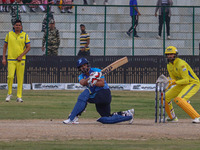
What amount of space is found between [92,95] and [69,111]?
161 inches

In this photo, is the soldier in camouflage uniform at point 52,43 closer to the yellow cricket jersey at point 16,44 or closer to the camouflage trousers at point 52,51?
the camouflage trousers at point 52,51

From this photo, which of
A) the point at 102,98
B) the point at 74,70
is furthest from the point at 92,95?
the point at 74,70

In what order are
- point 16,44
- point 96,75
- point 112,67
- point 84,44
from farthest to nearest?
point 84,44 < point 16,44 < point 112,67 < point 96,75

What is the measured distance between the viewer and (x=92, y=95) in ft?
41.9

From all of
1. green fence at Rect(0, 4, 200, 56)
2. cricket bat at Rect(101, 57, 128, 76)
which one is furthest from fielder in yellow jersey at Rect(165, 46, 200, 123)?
green fence at Rect(0, 4, 200, 56)

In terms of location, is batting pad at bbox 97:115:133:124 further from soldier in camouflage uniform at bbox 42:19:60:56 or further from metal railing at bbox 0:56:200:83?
soldier in camouflage uniform at bbox 42:19:60:56

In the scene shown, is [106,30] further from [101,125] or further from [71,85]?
[101,125]

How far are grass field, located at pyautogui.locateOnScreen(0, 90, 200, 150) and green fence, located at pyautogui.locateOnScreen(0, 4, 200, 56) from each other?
6.66 m

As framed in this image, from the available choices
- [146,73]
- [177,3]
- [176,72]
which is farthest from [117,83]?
[176,72]

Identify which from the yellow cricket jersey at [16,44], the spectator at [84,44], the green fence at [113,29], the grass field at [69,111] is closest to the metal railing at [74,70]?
the spectator at [84,44]

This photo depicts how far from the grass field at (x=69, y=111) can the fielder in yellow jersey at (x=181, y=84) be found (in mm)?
1293

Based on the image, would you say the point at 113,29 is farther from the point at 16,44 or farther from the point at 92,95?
the point at 92,95

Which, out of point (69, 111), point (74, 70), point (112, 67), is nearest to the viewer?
point (112, 67)

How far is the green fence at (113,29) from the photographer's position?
2900 centimetres
